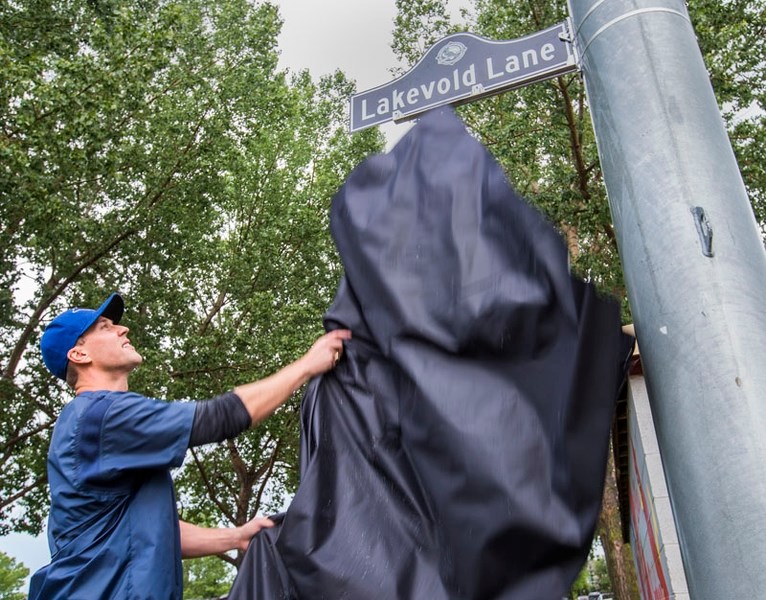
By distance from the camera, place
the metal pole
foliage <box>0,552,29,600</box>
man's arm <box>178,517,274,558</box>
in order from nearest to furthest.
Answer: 1. the metal pole
2. man's arm <box>178,517,274,558</box>
3. foliage <box>0,552,29,600</box>

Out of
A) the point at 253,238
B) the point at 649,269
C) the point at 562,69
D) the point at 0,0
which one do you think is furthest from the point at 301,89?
the point at 649,269

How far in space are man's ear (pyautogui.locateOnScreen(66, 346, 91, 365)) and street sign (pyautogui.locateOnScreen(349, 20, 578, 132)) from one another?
145 cm

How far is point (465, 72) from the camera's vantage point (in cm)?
280

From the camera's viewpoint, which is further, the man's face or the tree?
the tree

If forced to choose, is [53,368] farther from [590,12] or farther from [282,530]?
[590,12]

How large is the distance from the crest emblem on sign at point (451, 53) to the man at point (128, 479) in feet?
4.58

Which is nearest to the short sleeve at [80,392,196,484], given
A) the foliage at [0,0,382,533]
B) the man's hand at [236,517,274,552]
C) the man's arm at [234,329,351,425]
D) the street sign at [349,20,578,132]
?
the man's arm at [234,329,351,425]

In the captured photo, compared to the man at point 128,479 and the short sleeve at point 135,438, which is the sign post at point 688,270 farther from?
the short sleeve at point 135,438

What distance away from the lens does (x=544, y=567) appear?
1493 millimetres

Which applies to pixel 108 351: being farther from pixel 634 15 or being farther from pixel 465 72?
pixel 634 15

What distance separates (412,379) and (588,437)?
0.43 metres

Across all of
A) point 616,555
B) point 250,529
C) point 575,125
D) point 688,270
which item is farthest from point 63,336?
point 616,555

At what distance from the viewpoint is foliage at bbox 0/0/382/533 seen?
10.4m

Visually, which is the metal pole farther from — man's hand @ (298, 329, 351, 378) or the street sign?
man's hand @ (298, 329, 351, 378)
